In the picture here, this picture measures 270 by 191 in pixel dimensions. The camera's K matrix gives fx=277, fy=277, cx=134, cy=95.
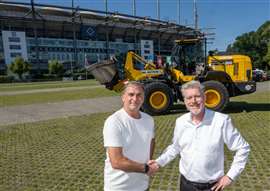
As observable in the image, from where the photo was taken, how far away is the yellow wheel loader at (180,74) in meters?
9.20

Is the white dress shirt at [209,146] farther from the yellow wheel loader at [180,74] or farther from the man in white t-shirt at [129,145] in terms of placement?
the yellow wheel loader at [180,74]

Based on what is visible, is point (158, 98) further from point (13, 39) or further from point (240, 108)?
point (13, 39)

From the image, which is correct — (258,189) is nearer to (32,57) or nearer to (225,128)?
(225,128)

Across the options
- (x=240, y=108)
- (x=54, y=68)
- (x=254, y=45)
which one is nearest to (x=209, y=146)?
(x=240, y=108)

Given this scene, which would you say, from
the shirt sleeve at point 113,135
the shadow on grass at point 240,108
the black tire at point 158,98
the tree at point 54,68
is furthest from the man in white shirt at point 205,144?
the tree at point 54,68

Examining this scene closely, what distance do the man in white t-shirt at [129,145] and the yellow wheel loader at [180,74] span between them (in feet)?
22.9

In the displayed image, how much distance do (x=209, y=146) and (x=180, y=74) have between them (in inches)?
313

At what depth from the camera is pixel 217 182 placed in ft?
7.18

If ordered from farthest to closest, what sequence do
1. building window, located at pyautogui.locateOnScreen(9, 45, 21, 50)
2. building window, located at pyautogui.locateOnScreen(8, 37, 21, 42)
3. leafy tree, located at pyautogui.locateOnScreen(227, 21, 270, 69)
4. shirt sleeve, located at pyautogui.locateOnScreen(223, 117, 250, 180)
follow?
building window, located at pyautogui.locateOnScreen(9, 45, 21, 50)
building window, located at pyautogui.locateOnScreen(8, 37, 21, 42)
leafy tree, located at pyautogui.locateOnScreen(227, 21, 270, 69)
shirt sleeve, located at pyautogui.locateOnScreen(223, 117, 250, 180)

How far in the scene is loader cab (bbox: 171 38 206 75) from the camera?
395 inches

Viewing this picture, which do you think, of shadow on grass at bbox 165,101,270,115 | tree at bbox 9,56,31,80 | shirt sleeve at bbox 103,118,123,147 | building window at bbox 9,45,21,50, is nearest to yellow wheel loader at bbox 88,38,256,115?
shadow on grass at bbox 165,101,270,115

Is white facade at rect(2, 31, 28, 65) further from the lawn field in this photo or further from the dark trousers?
the dark trousers

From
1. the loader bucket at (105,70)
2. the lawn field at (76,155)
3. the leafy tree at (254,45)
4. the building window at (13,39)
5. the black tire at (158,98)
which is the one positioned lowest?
the lawn field at (76,155)

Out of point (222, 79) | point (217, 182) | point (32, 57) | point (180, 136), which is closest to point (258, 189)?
point (217, 182)
